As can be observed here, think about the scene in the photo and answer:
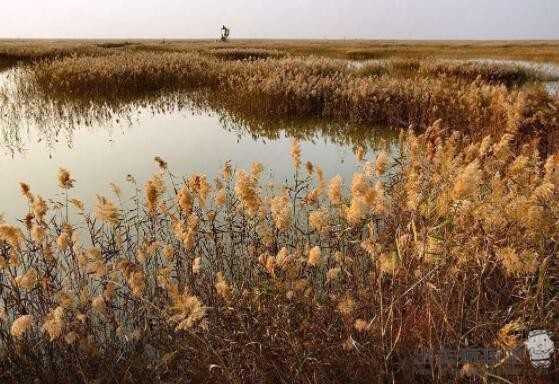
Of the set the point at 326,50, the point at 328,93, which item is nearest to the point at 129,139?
the point at 328,93

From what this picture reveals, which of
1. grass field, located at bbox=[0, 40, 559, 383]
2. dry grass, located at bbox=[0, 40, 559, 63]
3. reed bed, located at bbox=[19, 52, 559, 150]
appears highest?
dry grass, located at bbox=[0, 40, 559, 63]

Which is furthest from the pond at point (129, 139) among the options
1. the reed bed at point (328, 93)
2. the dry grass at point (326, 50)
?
the dry grass at point (326, 50)

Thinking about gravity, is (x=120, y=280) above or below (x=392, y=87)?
below

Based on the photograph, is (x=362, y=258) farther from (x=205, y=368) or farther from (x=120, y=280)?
(x=120, y=280)

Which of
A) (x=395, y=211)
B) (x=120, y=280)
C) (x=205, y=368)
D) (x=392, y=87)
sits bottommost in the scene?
(x=205, y=368)

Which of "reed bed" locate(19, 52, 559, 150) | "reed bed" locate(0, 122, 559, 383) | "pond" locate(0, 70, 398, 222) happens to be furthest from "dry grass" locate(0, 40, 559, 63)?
"reed bed" locate(0, 122, 559, 383)

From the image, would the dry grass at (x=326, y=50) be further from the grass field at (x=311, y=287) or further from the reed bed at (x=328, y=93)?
the grass field at (x=311, y=287)

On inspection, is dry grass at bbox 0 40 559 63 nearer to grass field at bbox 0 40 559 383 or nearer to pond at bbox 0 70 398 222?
Result: pond at bbox 0 70 398 222

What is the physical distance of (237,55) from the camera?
28000mm

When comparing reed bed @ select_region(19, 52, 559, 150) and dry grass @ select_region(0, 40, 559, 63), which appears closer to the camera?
reed bed @ select_region(19, 52, 559, 150)

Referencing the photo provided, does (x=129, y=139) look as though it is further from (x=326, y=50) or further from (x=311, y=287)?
(x=326, y=50)

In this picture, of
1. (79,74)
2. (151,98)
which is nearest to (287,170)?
(151,98)

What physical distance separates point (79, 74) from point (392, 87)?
28.6 feet

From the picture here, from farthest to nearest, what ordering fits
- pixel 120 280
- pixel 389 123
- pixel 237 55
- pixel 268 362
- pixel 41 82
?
pixel 237 55 < pixel 41 82 < pixel 389 123 < pixel 120 280 < pixel 268 362
